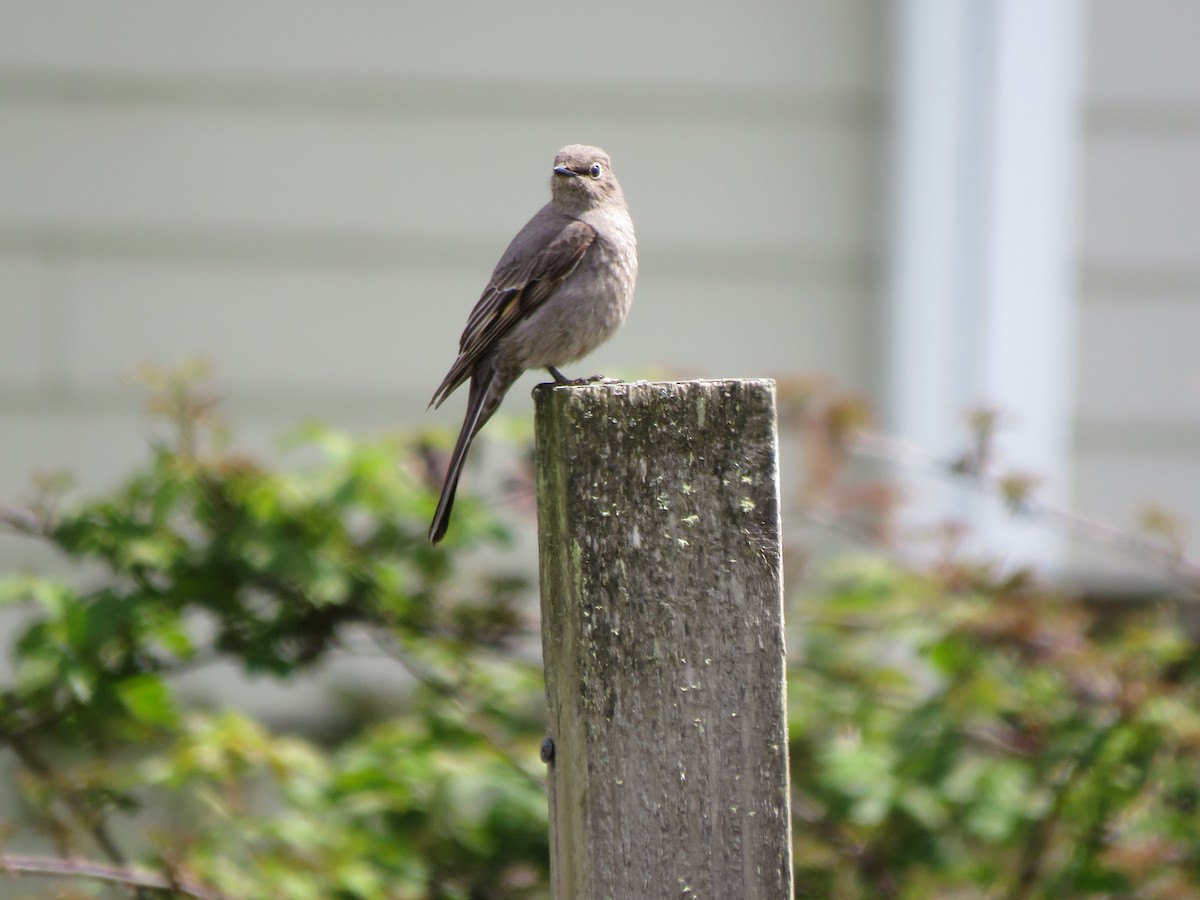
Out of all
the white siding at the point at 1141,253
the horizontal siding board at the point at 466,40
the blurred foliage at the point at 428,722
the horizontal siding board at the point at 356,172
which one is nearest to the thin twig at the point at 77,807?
the blurred foliage at the point at 428,722

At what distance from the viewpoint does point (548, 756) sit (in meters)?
1.74

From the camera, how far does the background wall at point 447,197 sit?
527cm

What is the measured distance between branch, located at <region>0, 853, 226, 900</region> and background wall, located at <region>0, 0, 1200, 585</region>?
2.58 m

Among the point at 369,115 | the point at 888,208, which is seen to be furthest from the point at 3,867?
the point at 888,208

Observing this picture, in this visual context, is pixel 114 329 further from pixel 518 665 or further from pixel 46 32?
pixel 518 665

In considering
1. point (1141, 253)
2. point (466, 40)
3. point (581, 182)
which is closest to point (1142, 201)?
point (1141, 253)

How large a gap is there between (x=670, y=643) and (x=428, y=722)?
2.07m

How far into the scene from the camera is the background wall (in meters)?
5.27

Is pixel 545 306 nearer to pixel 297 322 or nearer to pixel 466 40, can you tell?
pixel 297 322

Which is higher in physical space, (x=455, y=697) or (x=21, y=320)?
(x=21, y=320)

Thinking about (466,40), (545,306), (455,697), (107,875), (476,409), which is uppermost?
(466,40)

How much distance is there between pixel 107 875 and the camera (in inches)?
110

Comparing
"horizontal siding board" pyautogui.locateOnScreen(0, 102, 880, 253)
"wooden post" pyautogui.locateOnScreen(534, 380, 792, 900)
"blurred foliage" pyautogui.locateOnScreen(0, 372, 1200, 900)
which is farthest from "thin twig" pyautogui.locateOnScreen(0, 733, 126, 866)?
"horizontal siding board" pyautogui.locateOnScreen(0, 102, 880, 253)

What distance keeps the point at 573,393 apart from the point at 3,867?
1.79 meters
